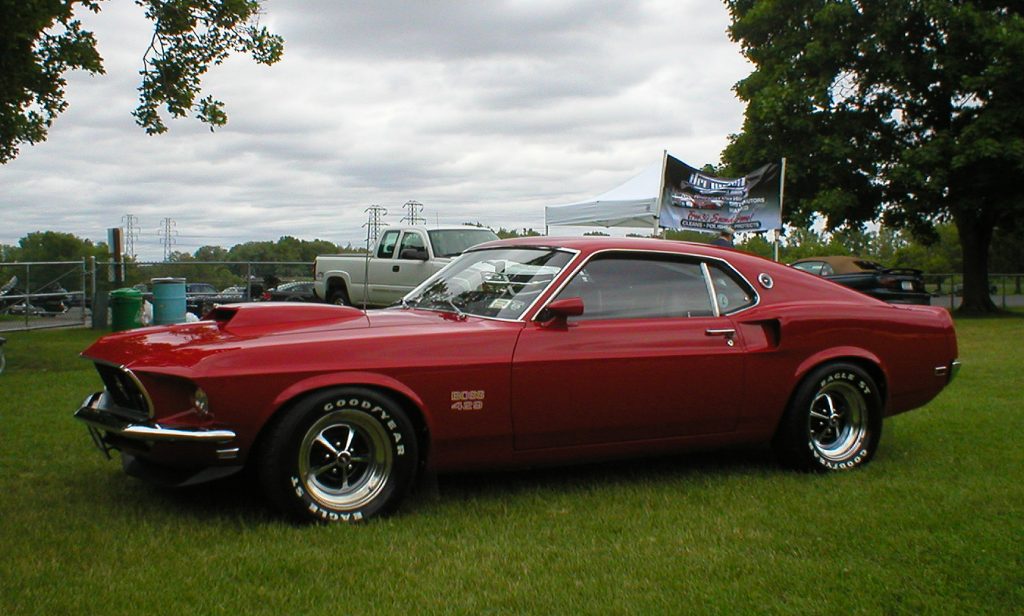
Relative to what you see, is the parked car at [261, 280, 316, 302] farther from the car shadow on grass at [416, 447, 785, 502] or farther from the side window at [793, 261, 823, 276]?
the car shadow on grass at [416, 447, 785, 502]

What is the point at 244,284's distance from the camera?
77.0ft

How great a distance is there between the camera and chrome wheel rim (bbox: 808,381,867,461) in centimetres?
577

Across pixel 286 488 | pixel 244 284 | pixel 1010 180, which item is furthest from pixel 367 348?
pixel 1010 180

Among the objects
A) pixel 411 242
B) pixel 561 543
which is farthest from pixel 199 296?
pixel 561 543

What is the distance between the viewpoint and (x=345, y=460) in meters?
4.52

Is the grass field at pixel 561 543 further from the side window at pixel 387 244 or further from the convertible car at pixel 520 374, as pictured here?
the side window at pixel 387 244

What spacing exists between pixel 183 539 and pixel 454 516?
1.21 meters

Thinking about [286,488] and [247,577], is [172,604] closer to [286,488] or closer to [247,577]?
[247,577]

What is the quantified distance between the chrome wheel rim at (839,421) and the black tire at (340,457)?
8.22 ft

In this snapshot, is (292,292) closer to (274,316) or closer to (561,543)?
(274,316)

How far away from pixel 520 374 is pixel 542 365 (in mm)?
129

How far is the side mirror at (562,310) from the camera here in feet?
15.9

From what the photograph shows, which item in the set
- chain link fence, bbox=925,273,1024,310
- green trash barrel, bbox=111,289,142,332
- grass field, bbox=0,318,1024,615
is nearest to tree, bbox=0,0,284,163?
green trash barrel, bbox=111,289,142,332

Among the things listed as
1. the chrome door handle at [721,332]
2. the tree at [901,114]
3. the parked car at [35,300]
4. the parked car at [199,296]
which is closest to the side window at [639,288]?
the chrome door handle at [721,332]
